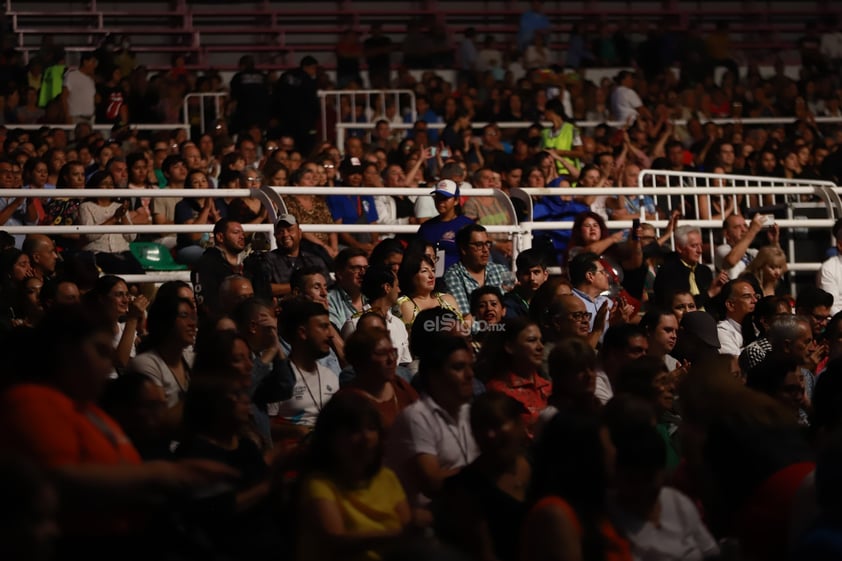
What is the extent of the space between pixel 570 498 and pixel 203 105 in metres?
14.4

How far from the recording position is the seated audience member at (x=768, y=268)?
11797mm

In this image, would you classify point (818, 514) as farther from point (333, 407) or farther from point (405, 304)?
point (405, 304)

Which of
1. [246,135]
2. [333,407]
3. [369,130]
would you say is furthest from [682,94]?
[333,407]

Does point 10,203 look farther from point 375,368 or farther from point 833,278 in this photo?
point 833,278

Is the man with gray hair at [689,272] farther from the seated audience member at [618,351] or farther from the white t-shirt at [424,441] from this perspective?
the white t-shirt at [424,441]

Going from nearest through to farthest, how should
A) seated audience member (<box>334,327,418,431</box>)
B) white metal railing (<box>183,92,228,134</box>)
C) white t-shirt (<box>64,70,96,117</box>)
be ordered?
seated audience member (<box>334,327,418,431</box>) < white t-shirt (<box>64,70,96,117</box>) < white metal railing (<box>183,92,228,134</box>)

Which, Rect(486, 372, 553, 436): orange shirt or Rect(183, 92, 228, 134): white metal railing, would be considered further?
Rect(183, 92, 228, 134): white metal railing

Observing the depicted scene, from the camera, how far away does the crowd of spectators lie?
4914 mm

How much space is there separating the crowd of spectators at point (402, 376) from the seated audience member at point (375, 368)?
0.05 feet

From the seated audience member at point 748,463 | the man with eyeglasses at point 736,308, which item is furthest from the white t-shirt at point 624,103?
the seated audience member at point 748,463

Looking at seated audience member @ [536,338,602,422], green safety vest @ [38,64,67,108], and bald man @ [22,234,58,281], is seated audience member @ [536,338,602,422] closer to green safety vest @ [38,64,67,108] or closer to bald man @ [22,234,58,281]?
bald man @ [22,234,58,281]

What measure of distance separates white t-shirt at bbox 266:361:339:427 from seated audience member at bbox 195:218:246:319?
217 cm

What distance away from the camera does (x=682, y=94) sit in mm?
21281

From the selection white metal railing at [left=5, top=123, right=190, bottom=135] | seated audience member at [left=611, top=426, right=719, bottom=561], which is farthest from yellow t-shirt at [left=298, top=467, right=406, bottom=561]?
white metal railing at [left=5, top=123, right=190, bottom=135]
